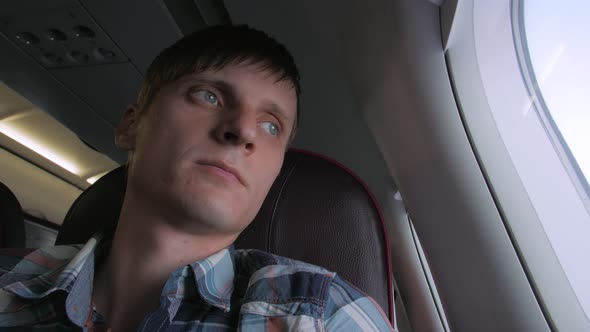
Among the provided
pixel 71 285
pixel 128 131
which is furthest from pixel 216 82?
pixel 71 285

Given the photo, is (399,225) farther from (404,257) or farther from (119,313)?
(119,313)

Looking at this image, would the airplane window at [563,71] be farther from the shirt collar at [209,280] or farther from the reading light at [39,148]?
the reading light at [39,148]

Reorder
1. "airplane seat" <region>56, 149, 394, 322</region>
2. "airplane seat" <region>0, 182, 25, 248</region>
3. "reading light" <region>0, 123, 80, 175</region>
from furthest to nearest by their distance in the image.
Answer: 1. "reading light" <region>0, 123, 80, 175</region>
2. "airplane seat" <region>0, 182, 25, 248</region>
3. "airplane seat" <region>56, 149, 394, 322</region>

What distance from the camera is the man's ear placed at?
1.14 meters

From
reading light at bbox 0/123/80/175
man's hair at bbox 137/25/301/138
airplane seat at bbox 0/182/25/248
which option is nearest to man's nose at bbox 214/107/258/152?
man's hair at bbox 137/25/301/138

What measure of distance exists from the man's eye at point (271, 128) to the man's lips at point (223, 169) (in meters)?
0.23

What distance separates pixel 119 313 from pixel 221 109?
57cm

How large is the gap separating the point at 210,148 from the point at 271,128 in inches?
10.7

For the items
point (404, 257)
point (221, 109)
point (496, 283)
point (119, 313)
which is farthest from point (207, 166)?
point (404, 257)

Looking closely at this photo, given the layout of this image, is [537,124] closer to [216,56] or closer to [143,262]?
[216,56]

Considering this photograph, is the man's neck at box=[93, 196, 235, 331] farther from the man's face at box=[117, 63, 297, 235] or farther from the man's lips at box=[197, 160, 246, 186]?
the man's lips at box=[197, 160, 246, 186]

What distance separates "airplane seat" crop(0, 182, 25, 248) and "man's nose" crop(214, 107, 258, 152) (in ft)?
4.64

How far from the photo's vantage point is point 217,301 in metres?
0.79

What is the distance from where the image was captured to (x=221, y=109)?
3.32ft
